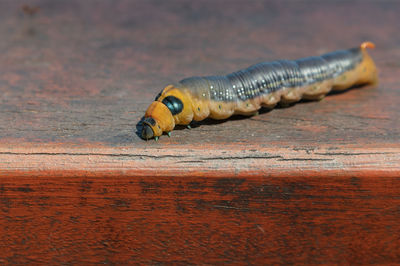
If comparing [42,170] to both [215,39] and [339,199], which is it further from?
[215,39]

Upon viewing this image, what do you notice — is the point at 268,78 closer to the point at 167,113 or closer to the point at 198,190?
the point at 167,113

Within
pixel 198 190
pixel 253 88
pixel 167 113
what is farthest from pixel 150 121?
pixel 253 88

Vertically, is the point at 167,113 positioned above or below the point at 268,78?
below

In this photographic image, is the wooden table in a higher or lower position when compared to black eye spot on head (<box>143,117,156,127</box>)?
lower

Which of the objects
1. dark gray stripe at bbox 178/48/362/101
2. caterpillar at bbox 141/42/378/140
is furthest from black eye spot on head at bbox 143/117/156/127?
dark gray stripe at bbox 178/48/362/101

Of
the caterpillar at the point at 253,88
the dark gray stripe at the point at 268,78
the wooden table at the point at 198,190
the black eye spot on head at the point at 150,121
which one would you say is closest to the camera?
the wooden table at the point at 198,190

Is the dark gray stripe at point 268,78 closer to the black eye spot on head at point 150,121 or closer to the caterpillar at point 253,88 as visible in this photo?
the caterpillar at point 253,88

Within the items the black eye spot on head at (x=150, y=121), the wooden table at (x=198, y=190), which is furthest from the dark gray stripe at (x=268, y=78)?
the black eye spot on head at (x=150, y=121)

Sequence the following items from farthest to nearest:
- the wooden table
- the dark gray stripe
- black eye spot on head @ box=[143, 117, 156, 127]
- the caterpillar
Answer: the dark gray stripe < the caterpillar < black eye spot on head @ box=[143, 117, 156, 127] < the wooden table

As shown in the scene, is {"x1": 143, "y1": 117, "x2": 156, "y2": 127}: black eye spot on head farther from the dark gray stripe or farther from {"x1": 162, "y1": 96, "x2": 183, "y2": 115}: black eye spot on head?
the dark gray stripe
